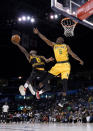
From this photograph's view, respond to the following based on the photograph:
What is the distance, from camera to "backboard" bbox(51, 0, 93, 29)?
812 centimetres

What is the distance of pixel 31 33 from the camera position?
21.2m

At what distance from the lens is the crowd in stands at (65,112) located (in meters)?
17.8

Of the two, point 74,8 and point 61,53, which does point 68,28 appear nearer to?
point 74,8

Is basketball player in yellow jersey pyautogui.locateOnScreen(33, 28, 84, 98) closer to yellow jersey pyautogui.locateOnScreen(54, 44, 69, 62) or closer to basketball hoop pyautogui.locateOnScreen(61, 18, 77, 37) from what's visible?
yellow jersey pyautogui.locateOnScreen(54, 44, 69, 62)

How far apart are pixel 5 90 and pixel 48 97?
9236 mm

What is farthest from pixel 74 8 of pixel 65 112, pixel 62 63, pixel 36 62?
pixel 65 112

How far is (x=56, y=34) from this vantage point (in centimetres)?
2122

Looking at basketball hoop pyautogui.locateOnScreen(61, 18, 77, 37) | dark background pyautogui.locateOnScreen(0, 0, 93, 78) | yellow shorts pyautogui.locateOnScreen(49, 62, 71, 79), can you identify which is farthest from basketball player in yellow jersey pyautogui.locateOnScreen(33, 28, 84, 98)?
dark background pyautogui.locateOnScreen(0, 0, 93, 78)

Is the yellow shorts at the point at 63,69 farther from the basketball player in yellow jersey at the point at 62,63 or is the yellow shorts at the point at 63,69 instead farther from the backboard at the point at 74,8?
the backboard at the point at 74,8

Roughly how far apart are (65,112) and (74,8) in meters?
12.5

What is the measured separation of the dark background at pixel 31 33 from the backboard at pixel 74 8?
5.98m

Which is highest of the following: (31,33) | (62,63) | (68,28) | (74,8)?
(31,33)

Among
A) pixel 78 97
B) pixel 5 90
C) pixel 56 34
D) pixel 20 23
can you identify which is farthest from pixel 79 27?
pixel 5 90

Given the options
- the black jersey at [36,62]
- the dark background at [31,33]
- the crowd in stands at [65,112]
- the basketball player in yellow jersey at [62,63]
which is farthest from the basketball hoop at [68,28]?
the crowd in stands at [65,112]
